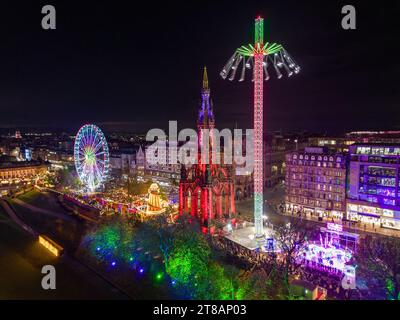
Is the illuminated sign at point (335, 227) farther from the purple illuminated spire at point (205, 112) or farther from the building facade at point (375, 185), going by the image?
the purple illuminated spire at point (205, 112)

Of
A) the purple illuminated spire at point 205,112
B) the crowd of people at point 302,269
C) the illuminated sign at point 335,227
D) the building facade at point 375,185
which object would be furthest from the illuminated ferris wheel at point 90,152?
the building facade at point 375,185

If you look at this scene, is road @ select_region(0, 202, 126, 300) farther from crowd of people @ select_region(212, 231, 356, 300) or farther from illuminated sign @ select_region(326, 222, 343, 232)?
illuminated sign @ select_region(326, 222, 343, 232)

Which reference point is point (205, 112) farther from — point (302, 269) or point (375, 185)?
point (375, 185)

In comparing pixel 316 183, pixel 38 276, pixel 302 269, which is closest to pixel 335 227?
pixel 302 269
